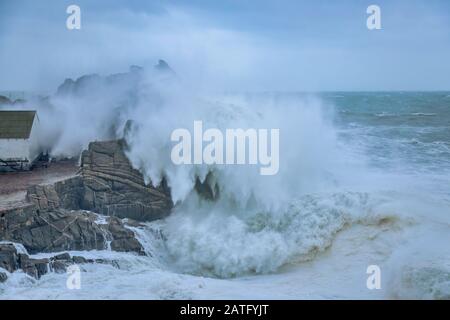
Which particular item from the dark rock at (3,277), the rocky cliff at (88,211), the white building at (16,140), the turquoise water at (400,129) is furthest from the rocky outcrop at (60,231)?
the turquoise water at (400,129)

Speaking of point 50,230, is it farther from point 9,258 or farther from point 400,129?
point 400,129

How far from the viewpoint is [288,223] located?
783cm

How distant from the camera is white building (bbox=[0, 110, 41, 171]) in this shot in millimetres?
8367


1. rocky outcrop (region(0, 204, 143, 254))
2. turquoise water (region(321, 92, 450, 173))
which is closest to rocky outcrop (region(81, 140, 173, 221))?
rocky outcrop (region(0, 204, 143, 254))

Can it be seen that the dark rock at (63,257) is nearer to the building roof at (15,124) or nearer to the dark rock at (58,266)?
the dark rock at (58,266)

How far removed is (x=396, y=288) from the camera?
237 inches

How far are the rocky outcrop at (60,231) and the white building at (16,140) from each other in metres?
1.73

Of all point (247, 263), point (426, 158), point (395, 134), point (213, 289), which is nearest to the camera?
point (213, 289)

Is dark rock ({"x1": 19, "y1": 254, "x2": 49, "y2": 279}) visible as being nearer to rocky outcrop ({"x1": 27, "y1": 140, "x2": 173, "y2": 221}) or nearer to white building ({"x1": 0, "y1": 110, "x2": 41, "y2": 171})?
rocky outcrop ({"x1": 27, "y1": 140, "x2": 173, "y2": 221})

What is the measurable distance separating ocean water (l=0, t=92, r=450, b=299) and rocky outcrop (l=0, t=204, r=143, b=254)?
0.62ft

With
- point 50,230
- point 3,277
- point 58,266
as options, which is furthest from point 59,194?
point 3,277

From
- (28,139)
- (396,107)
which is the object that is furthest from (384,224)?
(396,107)

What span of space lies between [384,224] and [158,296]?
3.29 m
